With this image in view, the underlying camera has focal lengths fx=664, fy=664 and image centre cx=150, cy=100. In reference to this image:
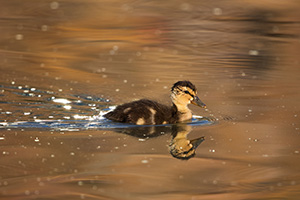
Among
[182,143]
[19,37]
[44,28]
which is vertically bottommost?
[182,143]

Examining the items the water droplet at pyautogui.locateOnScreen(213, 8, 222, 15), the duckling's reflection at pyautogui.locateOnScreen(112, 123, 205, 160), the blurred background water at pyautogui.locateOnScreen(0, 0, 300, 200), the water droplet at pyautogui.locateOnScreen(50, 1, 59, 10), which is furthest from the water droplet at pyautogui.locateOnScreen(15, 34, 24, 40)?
the duckling's reflection at pyautogui.locateOnScreen(112, 123, 205, 160)

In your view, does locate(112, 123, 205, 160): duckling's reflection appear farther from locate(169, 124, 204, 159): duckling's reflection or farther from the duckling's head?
the duckling's head

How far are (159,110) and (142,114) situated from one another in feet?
0.80

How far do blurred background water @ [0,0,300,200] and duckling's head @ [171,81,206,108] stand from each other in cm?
25

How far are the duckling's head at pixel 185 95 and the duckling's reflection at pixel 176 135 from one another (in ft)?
1.18

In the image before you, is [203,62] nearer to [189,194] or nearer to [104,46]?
[104,46]

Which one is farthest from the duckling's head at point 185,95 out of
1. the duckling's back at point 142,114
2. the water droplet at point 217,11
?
the water droplet at point 217,11

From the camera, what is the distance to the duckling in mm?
6812

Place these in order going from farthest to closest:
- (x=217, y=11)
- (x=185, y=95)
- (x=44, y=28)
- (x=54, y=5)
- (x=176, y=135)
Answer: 1. (x=54, y=5)
2. (x=217, y=11)
3. (x=44, y=28)
4. (x=185, y=95)
5. (x=176, y=135)

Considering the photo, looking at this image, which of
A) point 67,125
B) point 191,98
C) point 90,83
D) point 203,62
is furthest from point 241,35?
point 67,125

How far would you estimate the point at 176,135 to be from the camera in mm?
6523

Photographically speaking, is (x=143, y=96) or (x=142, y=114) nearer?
(x=142, y=114)

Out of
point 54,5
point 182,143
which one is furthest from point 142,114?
point 54,5

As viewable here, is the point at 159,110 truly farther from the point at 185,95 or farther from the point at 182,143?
the point at 182,143
